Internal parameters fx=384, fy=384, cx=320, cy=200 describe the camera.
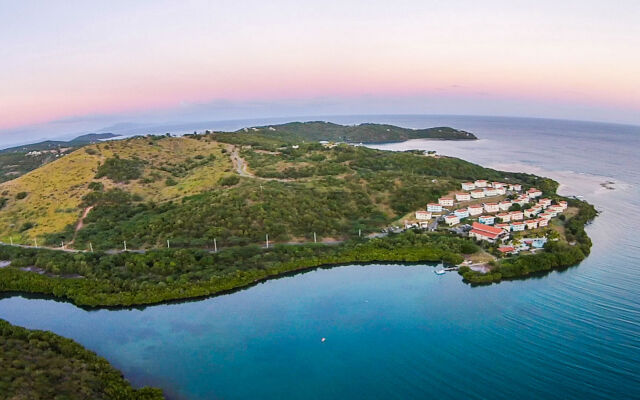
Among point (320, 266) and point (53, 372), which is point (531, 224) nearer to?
point (320, 266)

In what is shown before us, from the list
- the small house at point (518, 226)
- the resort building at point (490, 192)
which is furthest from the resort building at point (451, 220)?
the resort building at point (490, 192)

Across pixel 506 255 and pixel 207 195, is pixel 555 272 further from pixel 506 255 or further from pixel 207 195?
pixel 207 195

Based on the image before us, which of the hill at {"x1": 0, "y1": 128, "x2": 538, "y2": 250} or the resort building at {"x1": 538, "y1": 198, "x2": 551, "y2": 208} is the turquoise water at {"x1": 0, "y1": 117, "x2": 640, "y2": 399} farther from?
the resort building at {"x1": 538, "y1": 198, "x2": 551, "y2": 208}

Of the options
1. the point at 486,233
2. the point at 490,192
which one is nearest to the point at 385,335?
the point at 486,233

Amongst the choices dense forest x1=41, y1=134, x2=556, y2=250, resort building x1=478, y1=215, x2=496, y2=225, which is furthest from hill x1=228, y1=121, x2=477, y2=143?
resort building x1=478, y1=215, x2=496, y2=225

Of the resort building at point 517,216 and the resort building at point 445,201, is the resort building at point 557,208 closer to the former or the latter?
the resort building at point 517,216
